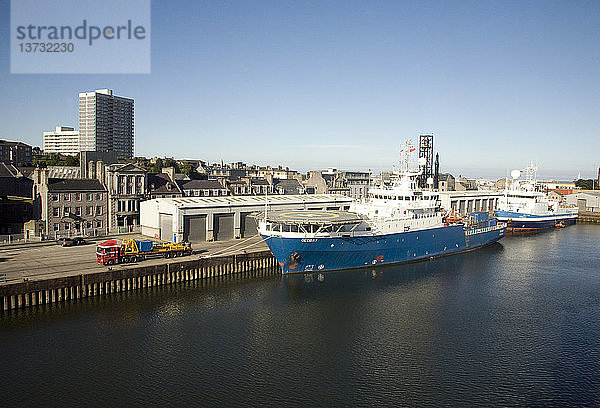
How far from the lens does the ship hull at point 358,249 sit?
146 feet

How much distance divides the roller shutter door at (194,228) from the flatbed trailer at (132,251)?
647 centimetres

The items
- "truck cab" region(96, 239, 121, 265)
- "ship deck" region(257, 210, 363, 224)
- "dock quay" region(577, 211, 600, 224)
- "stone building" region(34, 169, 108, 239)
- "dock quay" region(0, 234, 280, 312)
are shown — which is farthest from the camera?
"dock quay" region(577, 211, 600, 224)

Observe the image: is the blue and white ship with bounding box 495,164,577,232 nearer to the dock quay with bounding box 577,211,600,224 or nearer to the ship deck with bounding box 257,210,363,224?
the dock quay with bounding box 577,211,600,224

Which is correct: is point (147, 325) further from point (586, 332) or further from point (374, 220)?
point (586, 332)

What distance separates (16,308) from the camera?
109 ft

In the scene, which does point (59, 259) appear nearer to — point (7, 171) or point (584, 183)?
point (7, 171)

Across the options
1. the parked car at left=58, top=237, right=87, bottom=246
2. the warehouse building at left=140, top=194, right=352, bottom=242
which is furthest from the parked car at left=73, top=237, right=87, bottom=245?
the warehouse building at left=140, top=194, right=352, bottom=242

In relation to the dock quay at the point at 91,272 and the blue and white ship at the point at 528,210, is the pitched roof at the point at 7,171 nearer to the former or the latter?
the dock quay at the point at 91,272

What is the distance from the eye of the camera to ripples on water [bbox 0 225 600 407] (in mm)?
23328

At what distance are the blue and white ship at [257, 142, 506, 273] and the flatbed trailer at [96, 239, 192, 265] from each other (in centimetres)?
879

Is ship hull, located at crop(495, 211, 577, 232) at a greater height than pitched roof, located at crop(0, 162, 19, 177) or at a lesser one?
lesser

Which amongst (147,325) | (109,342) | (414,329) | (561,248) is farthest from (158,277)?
(561,248)

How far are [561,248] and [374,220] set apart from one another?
3770cm

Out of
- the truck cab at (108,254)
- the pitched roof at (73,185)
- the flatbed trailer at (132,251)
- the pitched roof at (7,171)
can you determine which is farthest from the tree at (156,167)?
the truck cab at (108,254)
